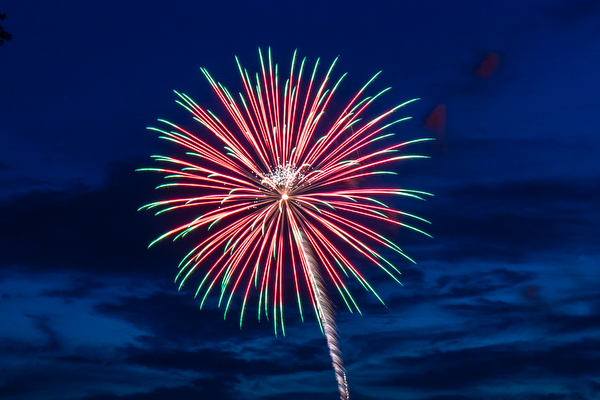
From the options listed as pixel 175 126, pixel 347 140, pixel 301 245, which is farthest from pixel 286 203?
pixel 175 126

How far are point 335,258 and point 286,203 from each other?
13.7 ft

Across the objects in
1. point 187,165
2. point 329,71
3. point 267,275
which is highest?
point 329,71

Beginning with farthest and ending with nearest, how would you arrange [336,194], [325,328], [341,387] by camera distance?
[341,387] → [325,328] → [336,194]

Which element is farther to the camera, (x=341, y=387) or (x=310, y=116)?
(x=341, y=387)

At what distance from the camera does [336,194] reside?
3712 centimetres

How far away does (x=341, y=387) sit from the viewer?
4319 centimetres

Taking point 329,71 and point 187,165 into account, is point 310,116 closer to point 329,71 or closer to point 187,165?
point 329,71

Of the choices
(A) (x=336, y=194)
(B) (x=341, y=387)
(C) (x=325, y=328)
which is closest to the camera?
(A) (x=336, y=194)

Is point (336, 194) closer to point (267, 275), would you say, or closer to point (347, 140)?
point (347, 140)

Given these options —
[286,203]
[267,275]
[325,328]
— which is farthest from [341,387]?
[286,203]

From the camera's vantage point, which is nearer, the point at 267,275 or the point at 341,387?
the point at 267,275

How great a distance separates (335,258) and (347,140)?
6.87 m

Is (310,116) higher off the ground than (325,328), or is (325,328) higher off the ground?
(310,116)

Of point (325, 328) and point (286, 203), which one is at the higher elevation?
point (286, 203)
